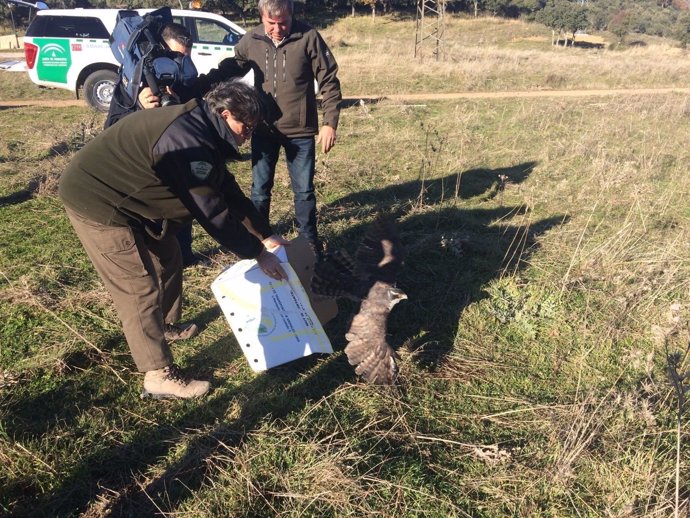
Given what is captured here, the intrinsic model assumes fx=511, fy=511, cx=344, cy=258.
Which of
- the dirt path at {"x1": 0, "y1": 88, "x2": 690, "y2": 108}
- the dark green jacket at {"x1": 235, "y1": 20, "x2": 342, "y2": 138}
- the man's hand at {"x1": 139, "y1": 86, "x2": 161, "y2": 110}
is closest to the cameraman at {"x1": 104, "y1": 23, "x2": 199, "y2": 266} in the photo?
the man's hand at {"x1": 139, "y1": 86, "x2": 161, "y2": 110}

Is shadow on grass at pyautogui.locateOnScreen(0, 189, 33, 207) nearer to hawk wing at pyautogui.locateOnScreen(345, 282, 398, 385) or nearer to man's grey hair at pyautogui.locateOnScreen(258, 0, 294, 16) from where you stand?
man's grey hair at pyautogui.locateOnScreen(258, 0, 294, 16)

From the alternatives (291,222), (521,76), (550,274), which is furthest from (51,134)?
(521,76)

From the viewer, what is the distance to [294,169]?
3.98 m

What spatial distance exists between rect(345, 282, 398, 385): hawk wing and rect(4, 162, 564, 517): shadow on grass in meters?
0.31

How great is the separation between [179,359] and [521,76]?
626 inches

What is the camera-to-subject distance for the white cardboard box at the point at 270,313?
2742mm

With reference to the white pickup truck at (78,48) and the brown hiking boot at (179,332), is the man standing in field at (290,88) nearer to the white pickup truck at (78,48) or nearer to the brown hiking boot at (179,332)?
the brown hiking boot at (179,332)

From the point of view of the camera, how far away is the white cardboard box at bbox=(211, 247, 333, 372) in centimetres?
274

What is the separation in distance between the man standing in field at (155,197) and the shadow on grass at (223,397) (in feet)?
0.78

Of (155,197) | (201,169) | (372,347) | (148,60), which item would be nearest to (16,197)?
(148,60)

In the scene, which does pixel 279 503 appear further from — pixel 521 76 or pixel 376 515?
pixel 521 76

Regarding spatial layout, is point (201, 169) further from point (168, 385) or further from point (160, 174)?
point (168, 385)

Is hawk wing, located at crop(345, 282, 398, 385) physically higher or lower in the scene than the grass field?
higher

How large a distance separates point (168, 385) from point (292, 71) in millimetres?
2317
